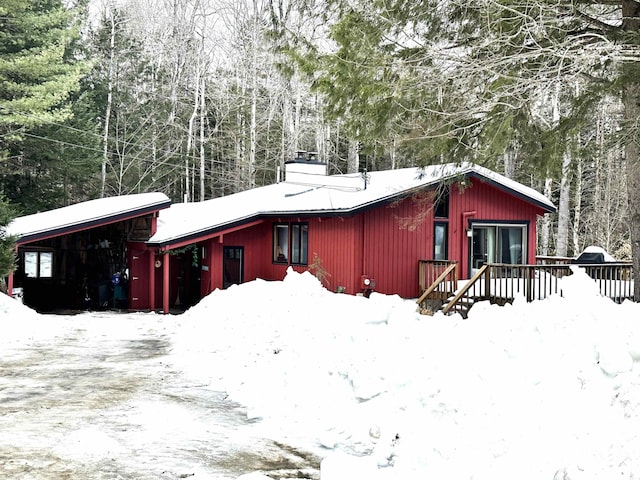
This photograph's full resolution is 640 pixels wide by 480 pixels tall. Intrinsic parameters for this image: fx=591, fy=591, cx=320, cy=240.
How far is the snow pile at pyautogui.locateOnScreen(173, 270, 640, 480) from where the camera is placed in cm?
399

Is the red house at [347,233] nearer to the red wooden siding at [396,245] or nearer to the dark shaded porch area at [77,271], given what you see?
the red wooden siding at [396,245]

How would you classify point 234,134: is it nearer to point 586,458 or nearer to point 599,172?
point 599,172

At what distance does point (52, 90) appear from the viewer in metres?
22.3

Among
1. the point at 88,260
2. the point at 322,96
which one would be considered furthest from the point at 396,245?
the point at 88,260

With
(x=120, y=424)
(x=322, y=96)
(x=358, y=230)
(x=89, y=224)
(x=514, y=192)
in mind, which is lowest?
(x=120, y=424)

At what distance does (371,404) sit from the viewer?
19.3 ft

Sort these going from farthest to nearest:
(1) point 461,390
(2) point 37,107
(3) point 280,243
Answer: (2) point 37,107 < (3) point 280,243 < (1) point 461,390

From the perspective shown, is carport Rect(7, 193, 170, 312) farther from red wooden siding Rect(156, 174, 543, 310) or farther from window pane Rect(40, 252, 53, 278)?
red wooden siding Rect(156, 174, 543, 310)

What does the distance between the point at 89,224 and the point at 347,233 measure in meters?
7.41

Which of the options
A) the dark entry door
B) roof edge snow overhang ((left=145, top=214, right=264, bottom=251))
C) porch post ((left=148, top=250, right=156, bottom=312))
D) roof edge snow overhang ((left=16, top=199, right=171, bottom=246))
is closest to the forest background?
roof edge snow overhang ((left=16, top=199, right=171, bottom=246))

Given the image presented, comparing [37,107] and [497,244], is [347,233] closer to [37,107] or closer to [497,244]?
[497,244]

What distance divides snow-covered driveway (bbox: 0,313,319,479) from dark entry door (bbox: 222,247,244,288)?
30.7 feet

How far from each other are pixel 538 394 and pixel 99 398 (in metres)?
4.86

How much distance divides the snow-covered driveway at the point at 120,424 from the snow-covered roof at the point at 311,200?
7.70 meters
